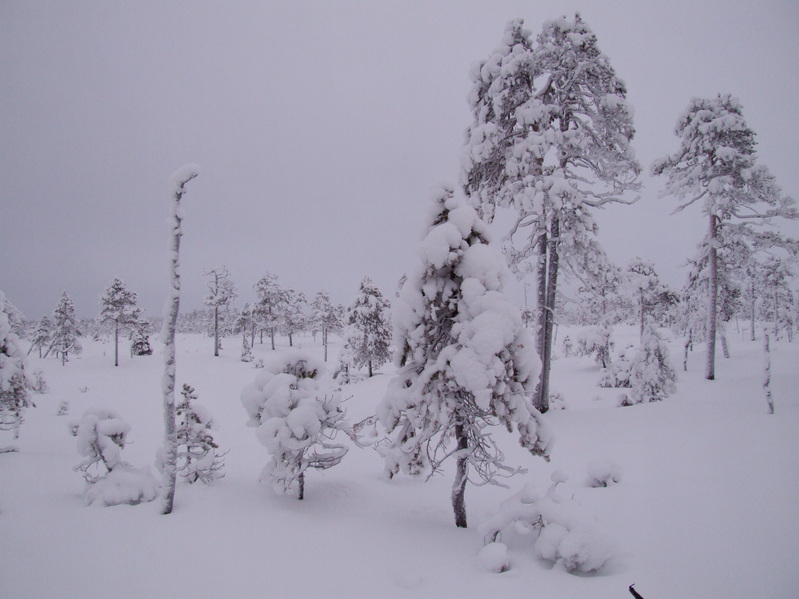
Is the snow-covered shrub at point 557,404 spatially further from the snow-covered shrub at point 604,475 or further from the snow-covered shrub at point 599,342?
the snow-covered shrub at point 599,342

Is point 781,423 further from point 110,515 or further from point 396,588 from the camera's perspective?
point 110,515

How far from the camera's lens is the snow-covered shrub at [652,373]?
14586mm

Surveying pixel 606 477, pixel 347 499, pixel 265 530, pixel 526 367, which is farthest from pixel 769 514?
pixel 265 530

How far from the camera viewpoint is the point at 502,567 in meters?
4.02

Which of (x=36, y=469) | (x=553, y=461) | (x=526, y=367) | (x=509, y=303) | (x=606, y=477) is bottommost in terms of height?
(x=36, y=469)

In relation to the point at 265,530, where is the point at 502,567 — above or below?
above

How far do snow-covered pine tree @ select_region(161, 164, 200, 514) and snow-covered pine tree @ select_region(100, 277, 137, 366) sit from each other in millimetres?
44387

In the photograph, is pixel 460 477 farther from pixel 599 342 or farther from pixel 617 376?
pixel 599 342

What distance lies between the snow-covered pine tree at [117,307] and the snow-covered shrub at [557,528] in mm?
48430

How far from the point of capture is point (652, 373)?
48.0 ft

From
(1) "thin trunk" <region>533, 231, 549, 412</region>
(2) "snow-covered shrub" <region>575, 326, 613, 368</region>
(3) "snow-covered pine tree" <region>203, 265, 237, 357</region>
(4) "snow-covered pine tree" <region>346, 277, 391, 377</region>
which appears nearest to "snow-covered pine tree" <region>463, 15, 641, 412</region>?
(1) "thin trunk" <region>533, 231, 549, 412</region>

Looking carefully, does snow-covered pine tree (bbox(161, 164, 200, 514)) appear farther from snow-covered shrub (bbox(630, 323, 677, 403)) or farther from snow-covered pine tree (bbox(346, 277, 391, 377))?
snow-covered pine tree (bbox(346, 277, 391, 377))

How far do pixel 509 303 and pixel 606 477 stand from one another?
4193 millimetres

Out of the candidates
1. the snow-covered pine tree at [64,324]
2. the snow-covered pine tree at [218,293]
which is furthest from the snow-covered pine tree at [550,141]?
the snow-covered pine tree at [64,324]
